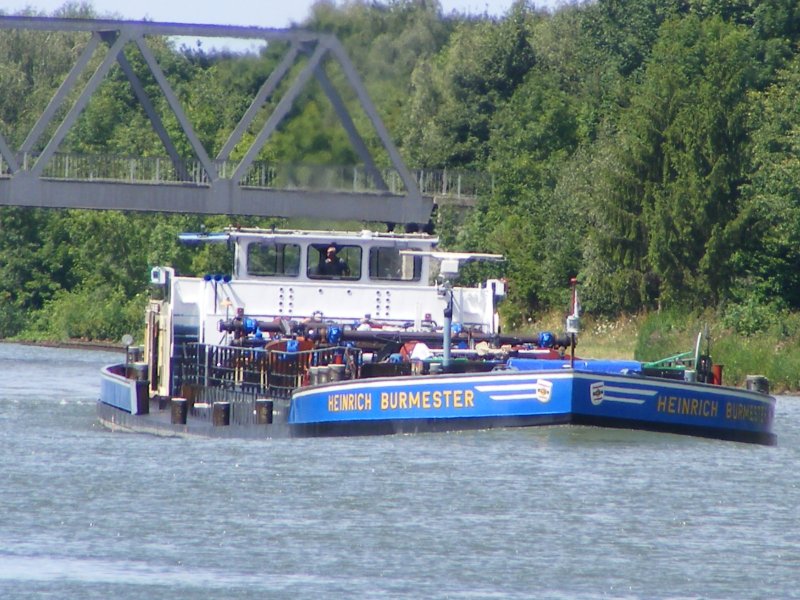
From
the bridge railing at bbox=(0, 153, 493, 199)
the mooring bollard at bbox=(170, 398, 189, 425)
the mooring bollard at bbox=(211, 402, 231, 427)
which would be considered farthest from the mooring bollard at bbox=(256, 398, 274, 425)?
the bridge railing at bbox=(0, 153, 493, 199)

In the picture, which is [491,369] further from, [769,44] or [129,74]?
[769,44]

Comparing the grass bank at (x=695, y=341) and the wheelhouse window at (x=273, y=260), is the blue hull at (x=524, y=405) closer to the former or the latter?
the wheelhouse window at (x=273, y=260)

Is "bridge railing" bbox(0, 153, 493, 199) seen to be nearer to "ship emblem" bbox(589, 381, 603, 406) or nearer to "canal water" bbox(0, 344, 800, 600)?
"canal water" bbox(0, 344, 800, 600)

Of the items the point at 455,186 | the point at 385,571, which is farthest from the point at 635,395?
the point at 455,186

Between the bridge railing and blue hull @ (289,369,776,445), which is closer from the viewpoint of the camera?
blue hull @ (289,369,776,445)

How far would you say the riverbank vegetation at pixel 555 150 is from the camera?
55.2 meters

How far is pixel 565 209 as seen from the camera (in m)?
63.8

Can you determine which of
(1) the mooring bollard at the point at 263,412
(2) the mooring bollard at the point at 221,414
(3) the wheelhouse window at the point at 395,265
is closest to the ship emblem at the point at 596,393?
(1) the mooring bollard at the point at 263,412

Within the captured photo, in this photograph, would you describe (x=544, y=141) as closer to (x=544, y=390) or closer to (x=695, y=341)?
(x=695, y=341)

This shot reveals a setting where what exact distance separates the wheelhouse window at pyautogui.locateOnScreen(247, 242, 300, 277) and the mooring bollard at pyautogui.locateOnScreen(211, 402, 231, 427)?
3389mm

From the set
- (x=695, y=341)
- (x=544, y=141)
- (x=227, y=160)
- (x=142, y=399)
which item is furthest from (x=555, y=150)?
(x=142, y=399)

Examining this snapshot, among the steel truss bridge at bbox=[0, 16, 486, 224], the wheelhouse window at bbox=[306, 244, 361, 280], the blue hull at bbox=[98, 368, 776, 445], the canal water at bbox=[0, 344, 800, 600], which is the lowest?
the canal water at bbox=[0, 344, 800, 600]

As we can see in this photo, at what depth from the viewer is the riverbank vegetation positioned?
55156 millimetres

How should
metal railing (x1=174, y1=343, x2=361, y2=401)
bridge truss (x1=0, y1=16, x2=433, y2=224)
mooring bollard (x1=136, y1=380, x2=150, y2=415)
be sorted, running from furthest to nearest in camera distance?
bridge truss (x1=0, y1=16, x2=433, y2=224), mooring bollard (x1=136, y1=380, x2=150, y2=415), metal railing (x1=174, y1=343, x2=361, y2=401)
